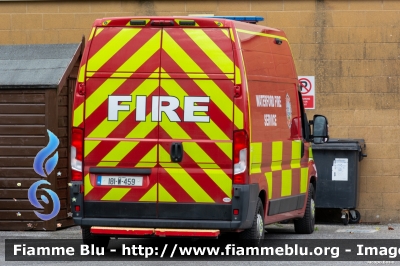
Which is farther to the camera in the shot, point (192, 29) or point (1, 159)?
point (1, 159)

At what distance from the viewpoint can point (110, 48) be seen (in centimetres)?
1019

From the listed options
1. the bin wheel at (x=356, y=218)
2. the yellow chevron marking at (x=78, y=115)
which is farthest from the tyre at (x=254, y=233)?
the bin wheel at (x=356, y=218)

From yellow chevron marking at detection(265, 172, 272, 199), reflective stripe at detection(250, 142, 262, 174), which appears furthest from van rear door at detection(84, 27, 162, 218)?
yellow chevron marking at detection(265, 172, 272, 199)

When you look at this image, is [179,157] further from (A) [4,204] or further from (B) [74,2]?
(B) [74,2]

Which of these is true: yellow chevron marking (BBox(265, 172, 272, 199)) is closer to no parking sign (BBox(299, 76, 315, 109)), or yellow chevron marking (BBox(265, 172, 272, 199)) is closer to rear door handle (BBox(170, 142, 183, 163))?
rear door handle (BBox(170, 142, 183, 163))

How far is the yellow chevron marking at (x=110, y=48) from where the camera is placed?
10172 mm

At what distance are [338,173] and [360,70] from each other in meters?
1.56

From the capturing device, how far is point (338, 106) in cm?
1487

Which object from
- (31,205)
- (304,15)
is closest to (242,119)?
(31,205)

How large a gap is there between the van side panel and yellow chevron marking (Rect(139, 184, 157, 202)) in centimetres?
95

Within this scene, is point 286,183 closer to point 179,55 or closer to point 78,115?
point 179,55

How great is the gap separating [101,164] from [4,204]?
3.57 m

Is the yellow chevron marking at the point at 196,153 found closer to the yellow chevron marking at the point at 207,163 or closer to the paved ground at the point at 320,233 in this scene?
the yellow chevron marking at the point at 207,163

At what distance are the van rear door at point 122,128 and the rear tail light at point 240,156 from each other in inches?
30.6
